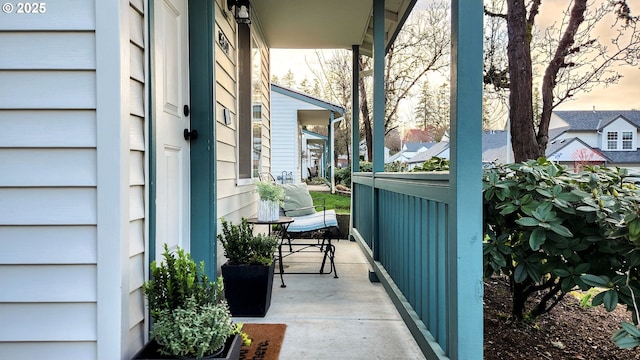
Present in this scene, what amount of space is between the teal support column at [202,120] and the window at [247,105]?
1.27 m

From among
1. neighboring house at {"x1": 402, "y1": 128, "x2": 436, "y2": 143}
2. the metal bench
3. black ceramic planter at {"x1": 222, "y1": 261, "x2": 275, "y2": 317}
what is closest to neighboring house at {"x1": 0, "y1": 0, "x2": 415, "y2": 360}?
black ceramic planter at {"x1": 222, "y1": 261, "x2": 275, "y2": 317}

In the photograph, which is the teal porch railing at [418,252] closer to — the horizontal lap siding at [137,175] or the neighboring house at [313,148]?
the horizontal lap siding at [137,175]

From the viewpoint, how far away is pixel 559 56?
520 cm

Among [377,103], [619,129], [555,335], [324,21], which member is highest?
[619,129]

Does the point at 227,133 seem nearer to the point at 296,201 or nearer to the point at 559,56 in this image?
the point at 296,201

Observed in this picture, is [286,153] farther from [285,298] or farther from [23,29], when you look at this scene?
[23,29]

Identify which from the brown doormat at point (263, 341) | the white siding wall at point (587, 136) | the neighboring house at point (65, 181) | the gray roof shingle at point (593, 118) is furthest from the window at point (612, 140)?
the neighboring house at point (65, 181)

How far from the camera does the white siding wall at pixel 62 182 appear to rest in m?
1.41

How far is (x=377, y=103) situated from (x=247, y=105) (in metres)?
1.39

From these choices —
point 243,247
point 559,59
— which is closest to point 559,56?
point 559,59

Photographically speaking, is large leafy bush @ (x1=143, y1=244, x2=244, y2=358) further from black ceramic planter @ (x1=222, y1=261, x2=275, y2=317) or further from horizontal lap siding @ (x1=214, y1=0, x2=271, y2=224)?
horizontal lap siding @ (x1=214, y1=0, x2=271, y2=224)

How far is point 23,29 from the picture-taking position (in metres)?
1.41

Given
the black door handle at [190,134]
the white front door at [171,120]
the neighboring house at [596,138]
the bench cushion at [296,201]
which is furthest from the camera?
the neighboring house at [596,138]

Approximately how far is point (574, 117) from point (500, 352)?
26.7 m
